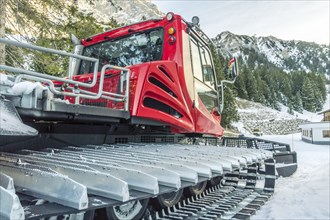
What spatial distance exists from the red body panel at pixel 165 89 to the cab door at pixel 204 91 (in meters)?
0.02

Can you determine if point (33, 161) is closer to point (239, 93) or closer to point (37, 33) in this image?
point (37, 33)

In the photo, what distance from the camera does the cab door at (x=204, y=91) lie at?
5184mm

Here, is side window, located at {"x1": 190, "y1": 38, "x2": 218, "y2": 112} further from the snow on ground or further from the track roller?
the track roller

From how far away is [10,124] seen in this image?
186 cm

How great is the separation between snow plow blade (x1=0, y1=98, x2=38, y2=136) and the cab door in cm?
325

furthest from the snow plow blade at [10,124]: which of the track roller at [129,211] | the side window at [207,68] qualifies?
the side window at [207,68]

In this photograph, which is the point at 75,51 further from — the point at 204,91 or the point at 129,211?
the point at 129,211

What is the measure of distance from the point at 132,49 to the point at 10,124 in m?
3.53

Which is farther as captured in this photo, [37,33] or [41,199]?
[37,33]

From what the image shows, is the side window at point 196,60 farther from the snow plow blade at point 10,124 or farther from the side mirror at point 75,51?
the snow plow blade at point 10,124

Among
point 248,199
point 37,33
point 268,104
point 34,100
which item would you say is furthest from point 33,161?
point 268,104

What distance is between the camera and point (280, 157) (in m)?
6.82

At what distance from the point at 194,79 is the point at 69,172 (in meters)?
3.41

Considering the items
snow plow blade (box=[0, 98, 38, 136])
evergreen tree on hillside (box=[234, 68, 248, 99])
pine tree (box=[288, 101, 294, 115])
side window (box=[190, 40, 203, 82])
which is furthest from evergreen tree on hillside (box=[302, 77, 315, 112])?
snow plow blade (box=[0, 98, 38, 136])
